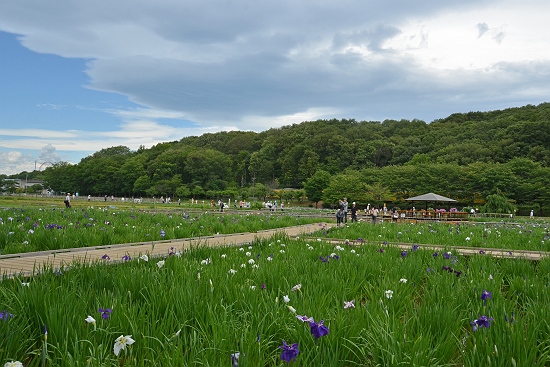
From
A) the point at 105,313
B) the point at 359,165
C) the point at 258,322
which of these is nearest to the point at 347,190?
the point at 359,165

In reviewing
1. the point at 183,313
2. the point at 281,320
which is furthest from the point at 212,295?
the point at 281,320

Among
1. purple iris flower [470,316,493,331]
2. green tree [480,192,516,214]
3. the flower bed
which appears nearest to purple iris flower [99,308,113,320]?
the flower bed

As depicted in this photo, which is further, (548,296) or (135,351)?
(548,296)

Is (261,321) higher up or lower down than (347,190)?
higher up

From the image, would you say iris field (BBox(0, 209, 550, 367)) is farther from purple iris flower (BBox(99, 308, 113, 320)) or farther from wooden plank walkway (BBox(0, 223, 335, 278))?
wooden plank walkway (BBox(0, 223, 335, 278))

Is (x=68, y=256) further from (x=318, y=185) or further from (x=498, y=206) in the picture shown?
(x=318, y=185)

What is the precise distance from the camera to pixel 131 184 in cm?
8094

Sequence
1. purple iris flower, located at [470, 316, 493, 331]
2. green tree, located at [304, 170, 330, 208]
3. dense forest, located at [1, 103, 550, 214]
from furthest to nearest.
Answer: green tree, located at [304, 170, 330, 208]
dense forest, located at [1, 103, 550, 214]
purple iris flower, located at [470, 316, 493, 331]

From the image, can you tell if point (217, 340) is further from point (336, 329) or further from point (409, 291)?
point (409, 291)

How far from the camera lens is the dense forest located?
4659 cm

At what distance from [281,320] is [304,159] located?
74858 millimetres

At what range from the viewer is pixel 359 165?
7094 cm

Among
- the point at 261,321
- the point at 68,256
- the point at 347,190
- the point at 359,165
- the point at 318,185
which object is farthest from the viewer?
the point at 359,165

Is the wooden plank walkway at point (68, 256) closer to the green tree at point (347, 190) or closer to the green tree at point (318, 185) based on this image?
the green tree at point (347, 190)
